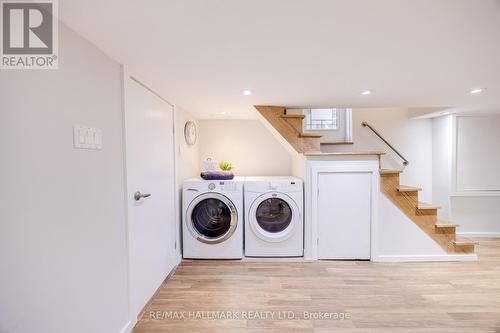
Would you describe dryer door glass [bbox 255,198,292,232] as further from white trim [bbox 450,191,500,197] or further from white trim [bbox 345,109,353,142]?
white trim [bbox 450,191,500,197]

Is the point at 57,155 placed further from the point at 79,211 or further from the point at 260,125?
the point at 260,125

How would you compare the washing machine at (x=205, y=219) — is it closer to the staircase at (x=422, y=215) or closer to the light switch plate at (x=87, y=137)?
the light switch plate at (x=87, y=137)

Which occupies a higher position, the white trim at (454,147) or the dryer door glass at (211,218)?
the white trim at (454,147)

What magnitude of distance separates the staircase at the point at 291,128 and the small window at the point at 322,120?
103 centimetres

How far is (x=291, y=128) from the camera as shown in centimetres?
264

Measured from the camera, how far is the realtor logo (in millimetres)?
839

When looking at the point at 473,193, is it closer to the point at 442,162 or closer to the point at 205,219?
the point at 442,162

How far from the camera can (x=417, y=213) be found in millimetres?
2586

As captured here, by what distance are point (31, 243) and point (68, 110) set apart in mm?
592

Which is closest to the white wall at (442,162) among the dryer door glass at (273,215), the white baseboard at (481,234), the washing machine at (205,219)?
the white baseboard at (481,234)

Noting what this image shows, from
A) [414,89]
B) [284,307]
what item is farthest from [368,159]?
[284,307]

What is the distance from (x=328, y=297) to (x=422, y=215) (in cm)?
155

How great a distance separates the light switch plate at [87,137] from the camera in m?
1.11

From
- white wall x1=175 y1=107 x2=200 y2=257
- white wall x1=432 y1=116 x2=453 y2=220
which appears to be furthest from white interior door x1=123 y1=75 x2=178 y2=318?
white wall x1=432 y1=116 x2=453 y2=220
